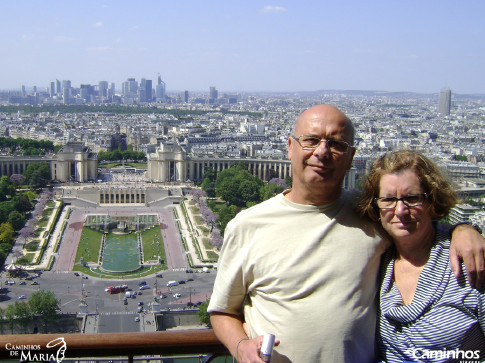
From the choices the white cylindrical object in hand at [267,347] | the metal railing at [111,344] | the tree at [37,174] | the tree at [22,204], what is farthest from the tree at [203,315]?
the tree at [37,174]

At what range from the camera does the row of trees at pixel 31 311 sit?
18188 millimetres

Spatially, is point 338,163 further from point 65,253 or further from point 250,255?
point 65,253

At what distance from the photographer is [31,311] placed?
18312 mm

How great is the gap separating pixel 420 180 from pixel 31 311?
57.1 feet

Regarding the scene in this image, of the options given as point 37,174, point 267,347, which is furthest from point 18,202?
point 267,347

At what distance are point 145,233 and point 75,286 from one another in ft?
26.8

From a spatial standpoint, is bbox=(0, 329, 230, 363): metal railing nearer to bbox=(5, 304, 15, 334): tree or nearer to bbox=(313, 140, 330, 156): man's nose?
bbox=(313, 140, 330, 156): man's nose

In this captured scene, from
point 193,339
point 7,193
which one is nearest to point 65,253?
point 7,193

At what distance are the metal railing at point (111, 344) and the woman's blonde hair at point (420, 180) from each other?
1129 mm

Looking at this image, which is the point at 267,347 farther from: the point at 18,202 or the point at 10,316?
the point at 18,202

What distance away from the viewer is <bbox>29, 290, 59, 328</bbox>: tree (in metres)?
18.3

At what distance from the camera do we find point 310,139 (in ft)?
10.4

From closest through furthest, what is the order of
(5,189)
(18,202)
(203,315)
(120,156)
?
(203,315) < (18,202) < (5,189) < (120,156)

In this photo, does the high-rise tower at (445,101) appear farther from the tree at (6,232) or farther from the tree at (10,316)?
the tree at (10,316)
